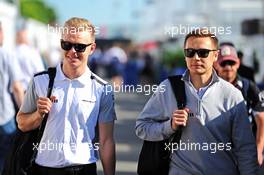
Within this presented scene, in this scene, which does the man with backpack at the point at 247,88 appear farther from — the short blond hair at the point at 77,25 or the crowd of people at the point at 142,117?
the short blond hair at the point at 77,25

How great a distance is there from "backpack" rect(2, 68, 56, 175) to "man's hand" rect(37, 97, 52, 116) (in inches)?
4.5

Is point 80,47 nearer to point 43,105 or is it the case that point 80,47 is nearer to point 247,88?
point 43,105

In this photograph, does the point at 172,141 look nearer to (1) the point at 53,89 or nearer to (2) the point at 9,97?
(1) the point at 53,89

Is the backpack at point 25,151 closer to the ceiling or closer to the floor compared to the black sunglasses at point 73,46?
closer to the floor

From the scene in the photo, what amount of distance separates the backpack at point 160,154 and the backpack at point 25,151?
2.22 ft

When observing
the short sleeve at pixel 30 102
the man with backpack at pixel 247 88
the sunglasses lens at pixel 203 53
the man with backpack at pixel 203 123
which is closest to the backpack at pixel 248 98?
the man with backpack at pixel 247 88

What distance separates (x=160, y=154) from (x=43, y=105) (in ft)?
2.61

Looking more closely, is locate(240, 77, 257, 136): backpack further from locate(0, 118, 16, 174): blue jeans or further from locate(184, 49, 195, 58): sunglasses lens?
locate(0, 118, 16, 174): blue jeans

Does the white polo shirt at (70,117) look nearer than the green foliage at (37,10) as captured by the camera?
Yes

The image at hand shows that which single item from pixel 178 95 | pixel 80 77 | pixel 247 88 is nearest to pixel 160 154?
pixel 178 95

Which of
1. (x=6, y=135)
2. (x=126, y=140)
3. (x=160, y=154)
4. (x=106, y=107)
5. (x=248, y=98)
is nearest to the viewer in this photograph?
(x=160, y=154)

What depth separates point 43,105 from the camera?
14.1 feet

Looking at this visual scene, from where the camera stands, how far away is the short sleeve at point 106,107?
14.8 feet

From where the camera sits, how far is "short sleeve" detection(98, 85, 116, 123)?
452cm
